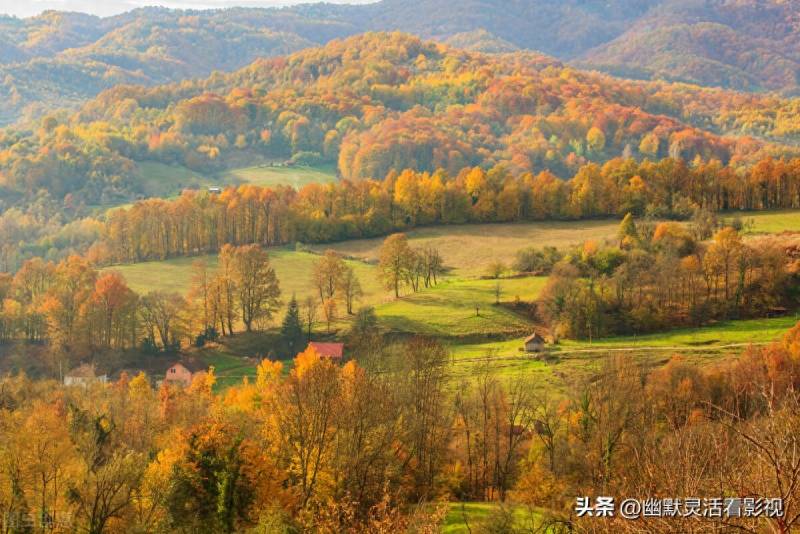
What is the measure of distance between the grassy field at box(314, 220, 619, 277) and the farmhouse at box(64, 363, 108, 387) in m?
35.1

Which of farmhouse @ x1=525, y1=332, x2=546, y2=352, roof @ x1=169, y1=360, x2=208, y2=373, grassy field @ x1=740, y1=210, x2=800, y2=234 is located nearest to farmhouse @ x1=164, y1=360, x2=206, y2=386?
roof @ x1=169, y1=360, x2=208, y2=373

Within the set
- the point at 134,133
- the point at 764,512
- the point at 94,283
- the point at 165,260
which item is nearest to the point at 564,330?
the point at 94,283

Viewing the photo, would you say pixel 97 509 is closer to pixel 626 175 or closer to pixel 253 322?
pixel 253 322

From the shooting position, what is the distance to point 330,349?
207 feet

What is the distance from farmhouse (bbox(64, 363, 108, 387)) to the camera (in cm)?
5877

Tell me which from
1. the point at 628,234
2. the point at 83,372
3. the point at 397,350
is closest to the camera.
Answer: the point at 397,350

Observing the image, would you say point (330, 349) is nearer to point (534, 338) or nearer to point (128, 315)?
point (534, 338)

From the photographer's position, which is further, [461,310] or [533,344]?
[461,310]

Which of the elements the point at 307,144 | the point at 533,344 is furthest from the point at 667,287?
the point at 307,144

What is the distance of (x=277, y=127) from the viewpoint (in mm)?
195250

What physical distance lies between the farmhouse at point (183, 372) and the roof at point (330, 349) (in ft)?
27.7

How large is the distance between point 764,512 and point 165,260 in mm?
87657

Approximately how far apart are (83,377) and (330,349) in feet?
56.4

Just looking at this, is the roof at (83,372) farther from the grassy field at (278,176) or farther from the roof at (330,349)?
the grassy field at (278,176)
